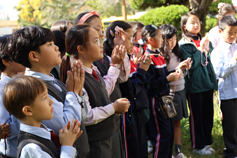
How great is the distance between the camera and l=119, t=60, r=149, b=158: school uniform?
2.95 metres

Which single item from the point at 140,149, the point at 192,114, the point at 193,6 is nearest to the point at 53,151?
the point at 140,149

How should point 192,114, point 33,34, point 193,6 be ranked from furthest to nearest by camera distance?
1. point 193,6
2. point 192,114
3. point 33,34

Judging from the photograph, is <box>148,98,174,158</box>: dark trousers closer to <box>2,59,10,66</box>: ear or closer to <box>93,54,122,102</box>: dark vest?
<box>93,54,122,102</box>: dark vest

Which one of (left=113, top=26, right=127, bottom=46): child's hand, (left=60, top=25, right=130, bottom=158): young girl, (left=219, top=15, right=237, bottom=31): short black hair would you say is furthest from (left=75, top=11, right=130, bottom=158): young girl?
Result: (left=219, top=15, right=237, bottom=31): short black hair

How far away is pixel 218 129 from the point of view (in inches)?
187

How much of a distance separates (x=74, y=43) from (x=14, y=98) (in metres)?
0.83

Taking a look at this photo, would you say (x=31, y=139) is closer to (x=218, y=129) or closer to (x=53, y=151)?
(x=53, y=151)

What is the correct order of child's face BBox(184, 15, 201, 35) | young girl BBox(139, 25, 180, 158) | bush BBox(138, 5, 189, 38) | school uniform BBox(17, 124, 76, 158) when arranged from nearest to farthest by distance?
school uniform BBox(17, 124, 76, 158) → young girl BBox(139, 25, 180, 158) → child's face BBox(184, 15, 201, 35) → bush BBox(138, 5, 189, 38)

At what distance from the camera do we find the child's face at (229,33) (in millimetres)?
3830

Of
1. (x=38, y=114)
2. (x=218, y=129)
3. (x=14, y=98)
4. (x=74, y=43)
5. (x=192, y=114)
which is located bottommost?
(x=218, y=129)

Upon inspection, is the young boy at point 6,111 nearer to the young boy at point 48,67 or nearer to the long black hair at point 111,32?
the young boy at point 48,67

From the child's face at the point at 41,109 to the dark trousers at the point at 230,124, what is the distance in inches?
111

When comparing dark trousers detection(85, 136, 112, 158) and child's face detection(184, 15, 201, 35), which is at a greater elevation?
child's face detection(184, 15, 201, 35)

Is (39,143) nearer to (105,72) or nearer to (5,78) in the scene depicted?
(5,78)
